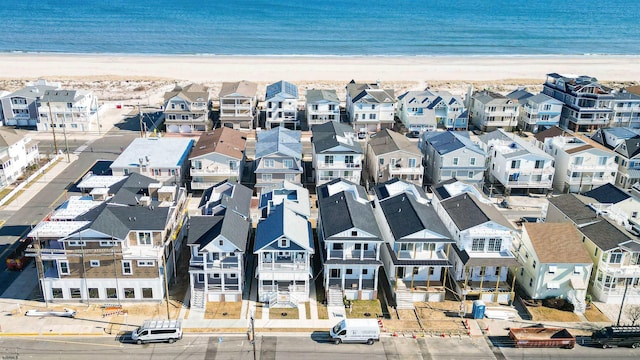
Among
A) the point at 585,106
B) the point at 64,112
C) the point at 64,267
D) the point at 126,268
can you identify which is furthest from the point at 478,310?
the point at 64,112

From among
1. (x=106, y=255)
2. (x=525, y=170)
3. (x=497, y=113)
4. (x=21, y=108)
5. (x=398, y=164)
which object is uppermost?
(x=497, y=113)

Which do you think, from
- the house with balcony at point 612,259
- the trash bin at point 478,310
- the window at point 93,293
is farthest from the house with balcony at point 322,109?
the window at point 93,293

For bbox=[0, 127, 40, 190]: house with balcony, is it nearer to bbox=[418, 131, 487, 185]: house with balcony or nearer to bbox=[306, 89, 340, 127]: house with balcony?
bbox=[306, 89, 340, 127]: house with balcony

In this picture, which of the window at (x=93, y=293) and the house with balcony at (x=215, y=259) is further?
Result: the window at (x=93, y=293)

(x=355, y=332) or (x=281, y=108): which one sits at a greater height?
(x=281, y=108)

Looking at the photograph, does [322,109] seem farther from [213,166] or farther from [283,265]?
[283,265]

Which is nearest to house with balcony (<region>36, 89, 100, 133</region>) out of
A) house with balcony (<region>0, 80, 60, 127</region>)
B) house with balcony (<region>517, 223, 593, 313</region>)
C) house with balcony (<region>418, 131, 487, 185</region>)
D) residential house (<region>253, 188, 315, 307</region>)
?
house with balcony (<region>0, 80, 60, 127</region>)

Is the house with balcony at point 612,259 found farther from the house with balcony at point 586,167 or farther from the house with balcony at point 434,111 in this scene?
the house with balcony at point 434,111
